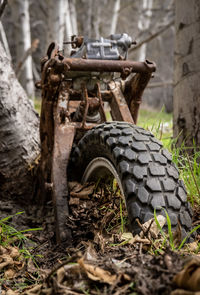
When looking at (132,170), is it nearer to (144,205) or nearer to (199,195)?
(144,205)

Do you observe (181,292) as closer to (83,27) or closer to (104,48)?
(104,48)

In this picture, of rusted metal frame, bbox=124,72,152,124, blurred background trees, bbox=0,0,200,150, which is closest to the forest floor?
rusted metal frame, bbox=124,72,152,124

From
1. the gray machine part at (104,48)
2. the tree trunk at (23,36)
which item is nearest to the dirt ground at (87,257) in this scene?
the gray machine part at (104,48)

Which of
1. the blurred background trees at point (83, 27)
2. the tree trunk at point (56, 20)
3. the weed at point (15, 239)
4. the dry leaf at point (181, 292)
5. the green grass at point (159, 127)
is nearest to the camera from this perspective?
the dry leaf at point (181, 292)

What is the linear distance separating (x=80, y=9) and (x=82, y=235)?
1212 centimetres

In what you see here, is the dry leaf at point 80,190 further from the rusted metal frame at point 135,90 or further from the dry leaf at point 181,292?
the dry leaf at point 181,292

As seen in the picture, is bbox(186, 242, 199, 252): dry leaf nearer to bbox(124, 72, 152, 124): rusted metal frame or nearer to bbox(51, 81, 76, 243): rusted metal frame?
bbox(51, 81, 76, 243): rusted metal frame

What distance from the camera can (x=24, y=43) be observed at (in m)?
6.96

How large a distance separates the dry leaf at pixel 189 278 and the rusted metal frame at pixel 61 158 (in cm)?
82

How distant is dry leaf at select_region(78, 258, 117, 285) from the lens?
0.85 meters

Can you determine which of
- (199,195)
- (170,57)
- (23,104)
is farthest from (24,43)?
(170,57)

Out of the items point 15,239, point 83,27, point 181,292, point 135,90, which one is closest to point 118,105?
point 135,90

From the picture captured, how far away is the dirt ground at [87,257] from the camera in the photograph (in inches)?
32.7

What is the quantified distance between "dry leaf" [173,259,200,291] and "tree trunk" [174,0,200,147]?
1429 mm
